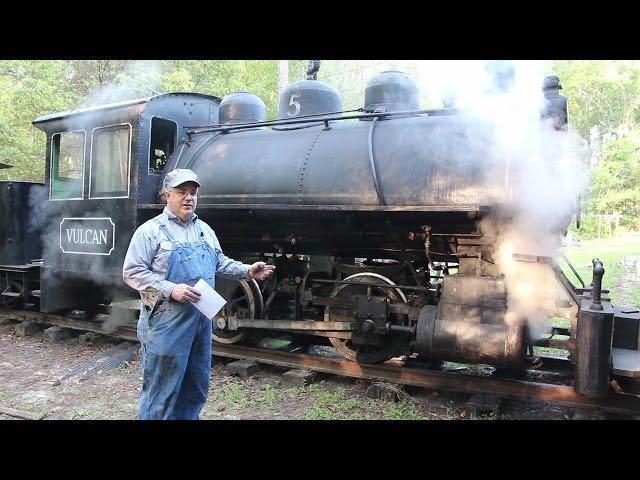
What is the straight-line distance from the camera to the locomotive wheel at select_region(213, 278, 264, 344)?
5.30 meters

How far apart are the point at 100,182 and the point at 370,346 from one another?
11.8 ft

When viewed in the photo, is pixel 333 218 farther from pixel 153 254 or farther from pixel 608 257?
pixel 608 257

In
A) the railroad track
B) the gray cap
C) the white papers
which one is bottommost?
the railroad track

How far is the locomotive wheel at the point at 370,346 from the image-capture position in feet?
15.1

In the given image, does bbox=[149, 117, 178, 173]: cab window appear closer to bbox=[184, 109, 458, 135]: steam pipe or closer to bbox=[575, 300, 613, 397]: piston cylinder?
bbox=[184, 109, 458, 135]: steam pipe

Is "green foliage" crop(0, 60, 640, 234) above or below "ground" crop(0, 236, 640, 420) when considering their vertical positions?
above

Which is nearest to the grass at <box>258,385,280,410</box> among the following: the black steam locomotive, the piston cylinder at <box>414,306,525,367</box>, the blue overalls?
the black steam locomotive

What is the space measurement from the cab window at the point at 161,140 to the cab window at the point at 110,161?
1.06ft

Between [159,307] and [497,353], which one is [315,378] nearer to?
[497,353]

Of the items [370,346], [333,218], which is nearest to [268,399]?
[370,346]

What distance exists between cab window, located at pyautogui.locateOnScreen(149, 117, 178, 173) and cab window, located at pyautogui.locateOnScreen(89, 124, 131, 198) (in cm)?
32

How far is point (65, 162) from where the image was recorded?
6625 millimetres

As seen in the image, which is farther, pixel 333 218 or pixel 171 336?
pixel 333 218

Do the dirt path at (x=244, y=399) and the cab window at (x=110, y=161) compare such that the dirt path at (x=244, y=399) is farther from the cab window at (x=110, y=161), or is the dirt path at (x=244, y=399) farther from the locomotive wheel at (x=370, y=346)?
the cab window at (x=110, y=161)
